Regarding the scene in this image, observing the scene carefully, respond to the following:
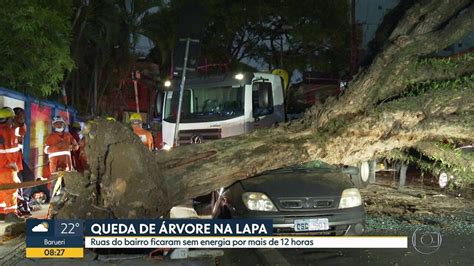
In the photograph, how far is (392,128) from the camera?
7.22 m

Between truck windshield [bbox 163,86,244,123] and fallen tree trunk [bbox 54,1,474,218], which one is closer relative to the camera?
fallen tree trunk [bbox 54,1,474,218]

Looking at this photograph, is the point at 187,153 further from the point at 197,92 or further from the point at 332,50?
the point at 332,50

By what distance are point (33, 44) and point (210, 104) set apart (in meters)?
4.14

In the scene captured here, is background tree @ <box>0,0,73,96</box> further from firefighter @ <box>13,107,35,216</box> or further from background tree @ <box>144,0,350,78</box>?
background tree @ <box>144,0,350,78</box>

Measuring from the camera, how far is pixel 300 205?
6.77 meters

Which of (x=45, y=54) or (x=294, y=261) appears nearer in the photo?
(x=294, y=261)

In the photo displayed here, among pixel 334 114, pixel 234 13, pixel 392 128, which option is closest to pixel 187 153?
pixel 334 114

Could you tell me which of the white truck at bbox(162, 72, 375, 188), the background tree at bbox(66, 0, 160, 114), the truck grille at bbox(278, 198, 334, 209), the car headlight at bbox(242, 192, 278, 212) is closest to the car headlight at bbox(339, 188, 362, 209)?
the truck grille at bbox(278, 198, 334, 209)

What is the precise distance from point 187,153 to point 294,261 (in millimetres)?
1869

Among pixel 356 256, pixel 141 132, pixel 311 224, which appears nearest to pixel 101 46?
pixel 141 132

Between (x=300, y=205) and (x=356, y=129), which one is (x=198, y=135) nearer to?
(x=356, y=129)

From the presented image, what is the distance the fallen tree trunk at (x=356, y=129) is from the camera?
6.48 meters

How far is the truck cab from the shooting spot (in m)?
10.9

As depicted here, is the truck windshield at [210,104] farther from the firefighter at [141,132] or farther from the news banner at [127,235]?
the news banner at [127,235]
